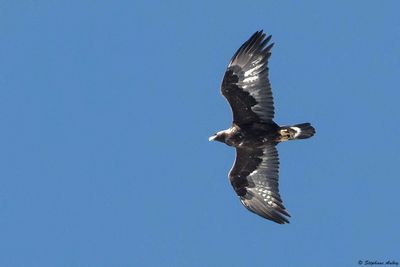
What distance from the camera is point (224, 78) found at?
17.6 meters

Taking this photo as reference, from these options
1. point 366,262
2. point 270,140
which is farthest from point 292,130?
point 366,262

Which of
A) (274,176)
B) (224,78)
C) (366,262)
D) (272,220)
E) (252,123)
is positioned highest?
(224,78)

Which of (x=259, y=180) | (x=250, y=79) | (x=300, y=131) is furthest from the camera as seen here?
(x=259, y=180)

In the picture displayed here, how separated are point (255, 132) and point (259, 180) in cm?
149

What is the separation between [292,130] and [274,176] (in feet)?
5.73

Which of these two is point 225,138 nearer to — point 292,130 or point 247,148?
point 247,148

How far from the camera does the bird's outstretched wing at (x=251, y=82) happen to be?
56.5 ft

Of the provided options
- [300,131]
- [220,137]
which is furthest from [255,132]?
[300,131]

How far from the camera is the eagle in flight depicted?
56.6 ft

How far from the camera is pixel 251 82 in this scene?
1741 cm

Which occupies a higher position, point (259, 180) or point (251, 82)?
point (251, 82)

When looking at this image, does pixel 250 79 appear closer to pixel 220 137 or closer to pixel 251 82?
pixel 251 82

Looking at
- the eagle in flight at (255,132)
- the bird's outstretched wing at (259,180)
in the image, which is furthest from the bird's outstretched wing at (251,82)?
the bird's outstretched wing at (259,180)

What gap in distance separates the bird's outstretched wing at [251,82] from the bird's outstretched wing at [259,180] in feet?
3.94
